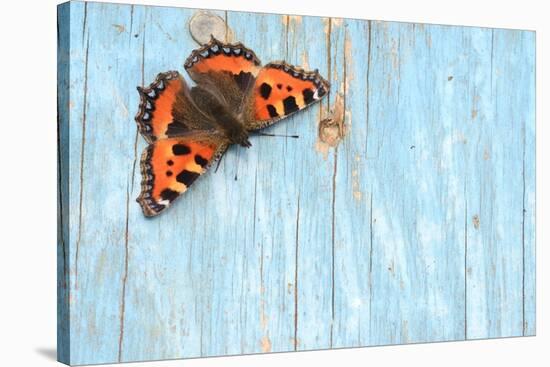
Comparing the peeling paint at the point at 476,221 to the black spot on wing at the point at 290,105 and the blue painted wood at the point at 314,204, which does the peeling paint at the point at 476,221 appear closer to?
the blue painted wood at the point at 314,204

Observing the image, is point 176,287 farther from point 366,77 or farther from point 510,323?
point 510,323

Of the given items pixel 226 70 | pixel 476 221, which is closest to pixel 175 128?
pixel 226 70

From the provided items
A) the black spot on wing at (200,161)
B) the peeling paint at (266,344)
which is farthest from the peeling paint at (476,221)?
the black spot on wing at (200,161)

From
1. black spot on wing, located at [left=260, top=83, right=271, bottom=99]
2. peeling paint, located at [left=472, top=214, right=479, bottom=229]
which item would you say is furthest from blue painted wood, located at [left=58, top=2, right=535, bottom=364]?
black spot on wing, located at [left=260, top=83, right=271, bottom=99]

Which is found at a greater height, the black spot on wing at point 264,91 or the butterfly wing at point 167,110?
the black spot on wing at point 264,91

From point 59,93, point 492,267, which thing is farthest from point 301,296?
point 59,93

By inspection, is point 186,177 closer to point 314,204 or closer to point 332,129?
point 314,204

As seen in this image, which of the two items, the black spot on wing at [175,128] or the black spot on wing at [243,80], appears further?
the black spot on wing at [243,80]
